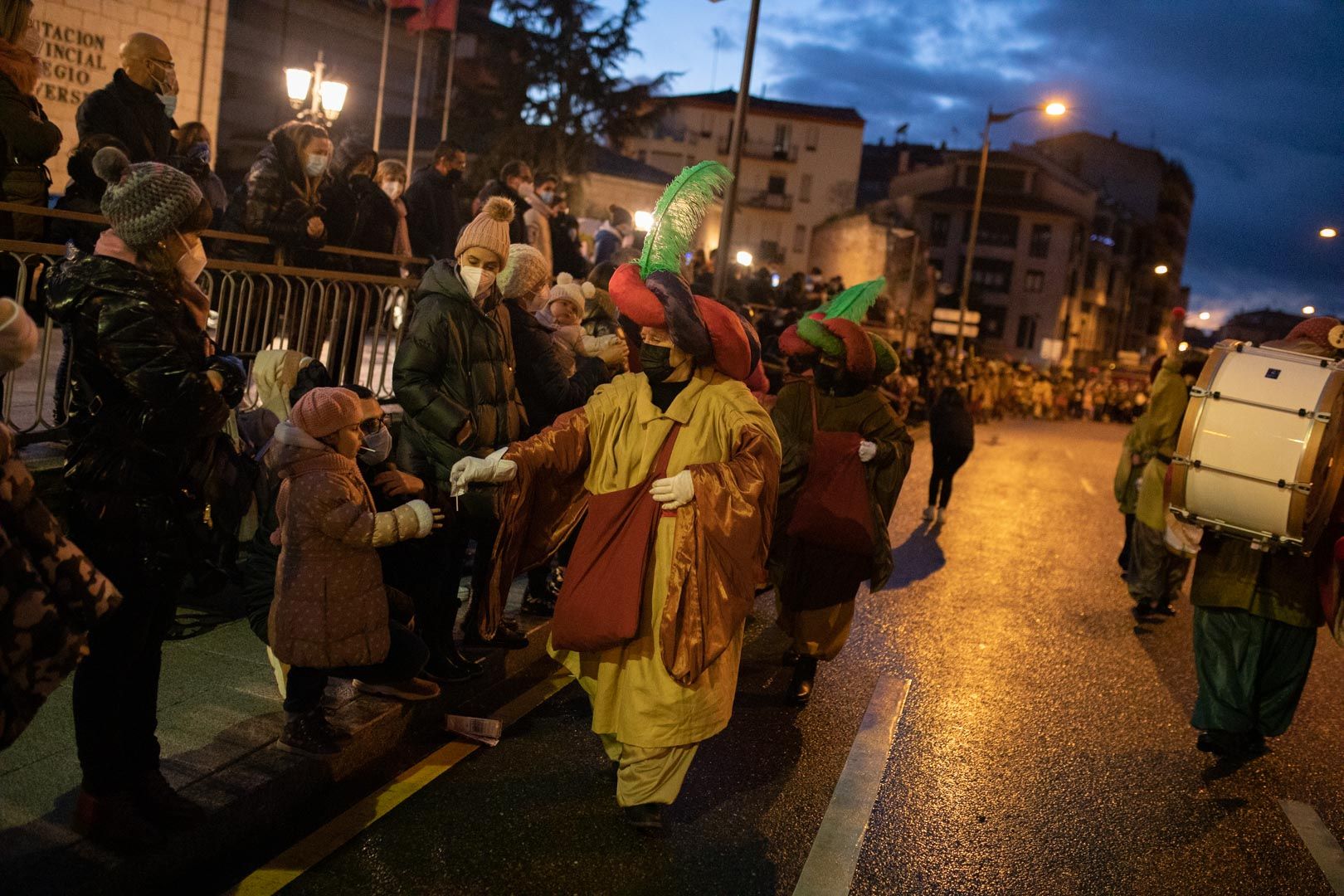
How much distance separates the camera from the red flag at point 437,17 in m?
25.0

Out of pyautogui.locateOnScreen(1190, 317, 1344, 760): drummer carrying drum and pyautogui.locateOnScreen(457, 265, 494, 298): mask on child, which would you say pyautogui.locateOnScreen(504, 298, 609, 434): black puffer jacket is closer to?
pyautogui.locateOnScreen(457, 265, 494, 298): mask on child

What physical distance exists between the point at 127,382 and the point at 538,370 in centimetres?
286

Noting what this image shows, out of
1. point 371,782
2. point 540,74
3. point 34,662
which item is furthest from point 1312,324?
point 540,74

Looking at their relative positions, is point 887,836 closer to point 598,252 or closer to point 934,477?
point 934,477

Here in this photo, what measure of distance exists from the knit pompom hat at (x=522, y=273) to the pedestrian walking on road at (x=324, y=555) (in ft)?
5.18

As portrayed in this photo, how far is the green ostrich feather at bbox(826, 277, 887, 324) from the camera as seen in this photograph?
22.2ft

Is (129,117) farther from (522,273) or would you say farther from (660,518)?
(660,518)

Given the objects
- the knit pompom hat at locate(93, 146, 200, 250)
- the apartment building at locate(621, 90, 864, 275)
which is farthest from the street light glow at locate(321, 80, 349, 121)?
the apartment building at locate(621, 90, 864, 275)

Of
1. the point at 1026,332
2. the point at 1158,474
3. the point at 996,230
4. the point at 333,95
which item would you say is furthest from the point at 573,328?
the point at 1026,332

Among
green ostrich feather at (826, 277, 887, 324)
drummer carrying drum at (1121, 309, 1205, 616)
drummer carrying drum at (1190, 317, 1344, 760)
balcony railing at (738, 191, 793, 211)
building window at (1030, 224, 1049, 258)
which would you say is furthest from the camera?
building window at (1030, 224, 1049, 258)

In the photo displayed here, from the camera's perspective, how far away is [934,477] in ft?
42.4

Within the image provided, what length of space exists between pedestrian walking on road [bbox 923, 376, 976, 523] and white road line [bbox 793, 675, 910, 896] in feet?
20.2

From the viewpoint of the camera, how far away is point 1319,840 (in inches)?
200

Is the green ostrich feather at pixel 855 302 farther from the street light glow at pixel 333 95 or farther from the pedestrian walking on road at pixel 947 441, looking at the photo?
the street light glow at pixel 333 95
